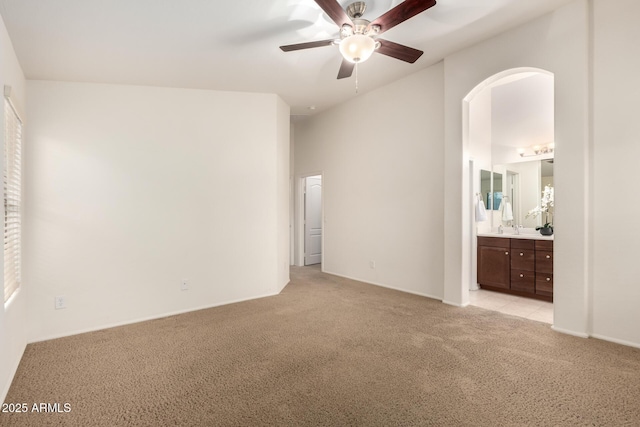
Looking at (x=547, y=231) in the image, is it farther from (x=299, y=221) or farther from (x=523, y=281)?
(x=299, y=221)

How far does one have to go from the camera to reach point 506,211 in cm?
509

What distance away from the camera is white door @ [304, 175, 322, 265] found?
22.1ft

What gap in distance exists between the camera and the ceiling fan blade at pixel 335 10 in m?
2.07

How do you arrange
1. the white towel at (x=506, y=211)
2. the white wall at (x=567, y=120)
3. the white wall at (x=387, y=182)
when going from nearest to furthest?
the white wall at (x=567, y=120) → the white wall at (x=387, y=182) → the white towel at (x=506, y=211)

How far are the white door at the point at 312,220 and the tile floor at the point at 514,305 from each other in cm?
329

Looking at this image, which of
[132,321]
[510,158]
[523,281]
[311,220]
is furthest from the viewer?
[311,220]

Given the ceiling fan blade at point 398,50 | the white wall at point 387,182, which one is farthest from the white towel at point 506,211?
the ceiling fan blade at point 398,50

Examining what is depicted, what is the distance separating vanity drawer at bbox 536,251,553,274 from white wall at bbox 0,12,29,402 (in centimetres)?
546

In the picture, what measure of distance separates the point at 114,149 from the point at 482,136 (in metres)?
5.14

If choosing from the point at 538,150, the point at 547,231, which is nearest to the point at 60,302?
the point at 547,231

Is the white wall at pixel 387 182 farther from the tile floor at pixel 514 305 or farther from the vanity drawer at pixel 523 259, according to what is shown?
the vanity drawer at pixel 523 259

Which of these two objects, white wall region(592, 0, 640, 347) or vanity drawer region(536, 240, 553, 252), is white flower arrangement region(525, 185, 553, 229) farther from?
white wall region(592, 0, 640, 347)

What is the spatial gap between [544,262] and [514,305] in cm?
74

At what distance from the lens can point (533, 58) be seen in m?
3.11
